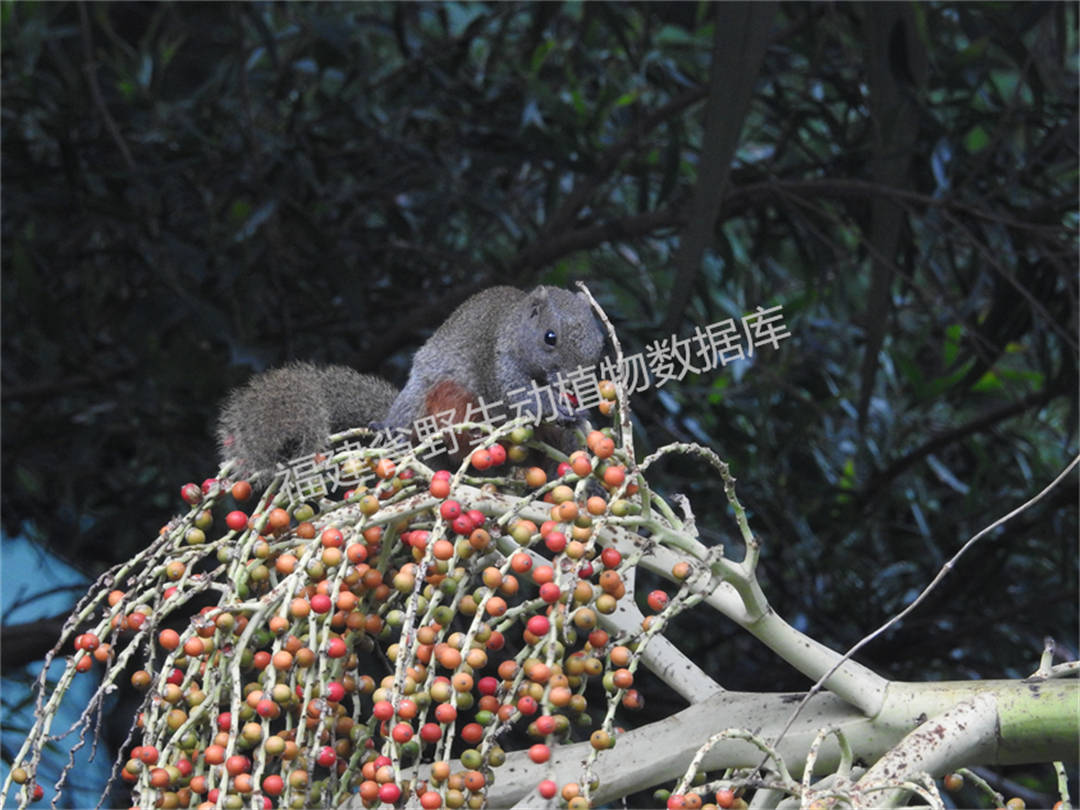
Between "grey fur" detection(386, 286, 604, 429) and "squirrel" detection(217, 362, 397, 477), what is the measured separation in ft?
0.53

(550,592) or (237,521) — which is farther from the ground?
(237,521)

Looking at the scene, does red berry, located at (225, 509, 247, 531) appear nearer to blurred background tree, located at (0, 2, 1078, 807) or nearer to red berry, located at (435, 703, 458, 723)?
red berry, located at (435, 703, 458, 723)

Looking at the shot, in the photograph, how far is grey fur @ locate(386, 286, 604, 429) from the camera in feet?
4.94

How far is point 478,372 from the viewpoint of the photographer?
5.22 ft

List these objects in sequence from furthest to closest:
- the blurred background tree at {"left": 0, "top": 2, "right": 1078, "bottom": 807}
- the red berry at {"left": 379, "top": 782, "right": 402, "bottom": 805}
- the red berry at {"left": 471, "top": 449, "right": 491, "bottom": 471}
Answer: the blurred background tree at {"left": 0, "top": 2, "right": 1078, "bottom": 807}
the red berry at {"left": 471, "top": 449, "right": 491, "bottom": 471}
the red berry at {"left": 379, "top": 782, "right": 402, "bottom": 805}

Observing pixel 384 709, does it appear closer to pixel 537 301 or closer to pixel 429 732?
pixel 429 732

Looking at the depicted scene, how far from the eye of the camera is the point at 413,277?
2.69 m

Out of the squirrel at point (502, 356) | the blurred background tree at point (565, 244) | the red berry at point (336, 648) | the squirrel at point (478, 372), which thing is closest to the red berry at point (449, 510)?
the red berry at point (336, 648)

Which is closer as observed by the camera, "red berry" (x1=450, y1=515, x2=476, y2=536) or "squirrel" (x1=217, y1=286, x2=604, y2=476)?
"red berry" (x1=450, y1=515, x2=476, y2=536)

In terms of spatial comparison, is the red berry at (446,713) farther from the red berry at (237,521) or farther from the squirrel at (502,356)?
the squirrel at (502,356)

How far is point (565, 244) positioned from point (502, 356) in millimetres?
643

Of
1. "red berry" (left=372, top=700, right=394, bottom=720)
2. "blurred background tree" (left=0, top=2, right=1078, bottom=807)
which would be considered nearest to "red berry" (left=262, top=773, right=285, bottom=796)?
"red berry" (left=372, top=700, right=394, bottom=720)

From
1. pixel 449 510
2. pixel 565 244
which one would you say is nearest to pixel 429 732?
pixel 449 510

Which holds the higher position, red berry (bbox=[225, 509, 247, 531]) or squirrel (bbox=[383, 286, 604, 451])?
squirrel (bbox=[383, 286, 604, 451])
